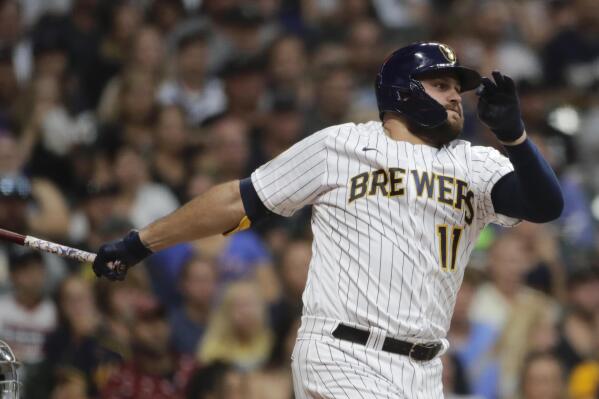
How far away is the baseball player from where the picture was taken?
4129 millimetres

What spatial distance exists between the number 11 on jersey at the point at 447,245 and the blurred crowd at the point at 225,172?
8.78 feet

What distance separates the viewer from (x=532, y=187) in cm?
410

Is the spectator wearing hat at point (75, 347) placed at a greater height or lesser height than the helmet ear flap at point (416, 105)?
lesser

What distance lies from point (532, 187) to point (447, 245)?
0.38m

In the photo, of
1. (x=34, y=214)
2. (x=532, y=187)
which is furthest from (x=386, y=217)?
(x=34, y=214)

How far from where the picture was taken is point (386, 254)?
420 cm

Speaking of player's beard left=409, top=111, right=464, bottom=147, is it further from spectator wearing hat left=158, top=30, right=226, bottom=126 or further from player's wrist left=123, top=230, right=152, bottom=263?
spectator wearing hat left=158, top=30, right=226, bottom=126

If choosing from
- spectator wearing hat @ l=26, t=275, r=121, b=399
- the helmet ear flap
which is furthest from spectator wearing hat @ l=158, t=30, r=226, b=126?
the helmet ear flap

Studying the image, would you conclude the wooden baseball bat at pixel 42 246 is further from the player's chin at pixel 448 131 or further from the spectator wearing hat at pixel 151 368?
the spectator wearing hat at pixel 151 368

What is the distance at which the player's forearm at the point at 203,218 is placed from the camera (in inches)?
176

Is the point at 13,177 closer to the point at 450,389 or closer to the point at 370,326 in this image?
the point at 450,389

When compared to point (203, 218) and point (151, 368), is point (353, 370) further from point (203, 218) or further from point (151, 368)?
point (151, 368)

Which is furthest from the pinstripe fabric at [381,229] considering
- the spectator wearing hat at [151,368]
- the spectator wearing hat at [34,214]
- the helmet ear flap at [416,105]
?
the spectator wearing hat at [34,214]

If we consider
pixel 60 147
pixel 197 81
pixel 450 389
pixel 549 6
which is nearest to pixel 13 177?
pixel 60 147
